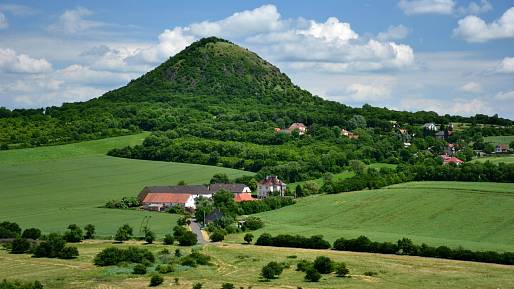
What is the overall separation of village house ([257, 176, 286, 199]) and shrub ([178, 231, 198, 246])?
3998 centimetres

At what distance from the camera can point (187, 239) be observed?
85.2m

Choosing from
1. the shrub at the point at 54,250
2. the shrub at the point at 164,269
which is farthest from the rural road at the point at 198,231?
the shrub at the point at 164,269

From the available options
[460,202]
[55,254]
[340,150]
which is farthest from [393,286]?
[340,150]

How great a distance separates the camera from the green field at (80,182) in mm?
101588

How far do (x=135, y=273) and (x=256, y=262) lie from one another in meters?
11.2

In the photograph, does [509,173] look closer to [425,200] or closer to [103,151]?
[425,200]

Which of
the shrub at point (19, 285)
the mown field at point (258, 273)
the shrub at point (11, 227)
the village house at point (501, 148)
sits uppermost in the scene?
the village house at point (501, 148)

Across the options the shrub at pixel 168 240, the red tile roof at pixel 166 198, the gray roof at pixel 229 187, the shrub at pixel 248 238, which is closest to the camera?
the shrub at pixel 168 240

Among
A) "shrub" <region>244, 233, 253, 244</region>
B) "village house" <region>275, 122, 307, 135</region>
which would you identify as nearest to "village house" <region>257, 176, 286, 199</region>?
"shrub" <region>244, 233, 253, 244</region>

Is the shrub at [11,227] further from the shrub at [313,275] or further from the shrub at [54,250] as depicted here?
the shrub at [313,275]

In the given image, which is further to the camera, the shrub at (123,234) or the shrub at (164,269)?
the shrub at (123,234)

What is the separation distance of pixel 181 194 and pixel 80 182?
21.7 metres

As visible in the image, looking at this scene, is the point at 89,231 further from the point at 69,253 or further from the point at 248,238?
the point at 248,238

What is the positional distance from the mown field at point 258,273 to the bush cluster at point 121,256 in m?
1.18
